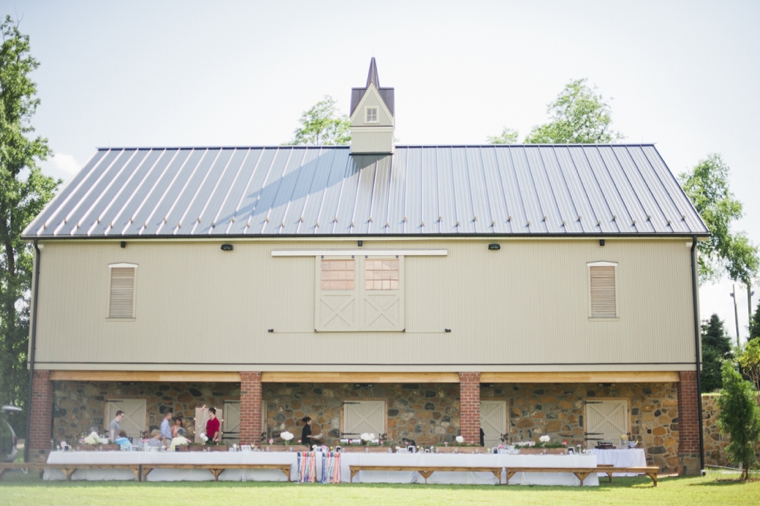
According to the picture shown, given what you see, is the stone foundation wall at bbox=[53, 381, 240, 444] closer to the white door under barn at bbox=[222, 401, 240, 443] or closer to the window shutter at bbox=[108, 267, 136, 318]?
the white door under barn at bbox=[222, 401, 240, 443]

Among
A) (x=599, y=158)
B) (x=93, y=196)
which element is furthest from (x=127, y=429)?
(x=599, y=158)

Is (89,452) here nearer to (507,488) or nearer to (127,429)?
(127,429)

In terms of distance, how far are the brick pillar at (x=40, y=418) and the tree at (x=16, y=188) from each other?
28.0 feet

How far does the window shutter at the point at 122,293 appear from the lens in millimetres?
21797

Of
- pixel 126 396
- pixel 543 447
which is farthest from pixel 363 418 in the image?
pixel 126 396

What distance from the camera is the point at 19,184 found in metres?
30.1

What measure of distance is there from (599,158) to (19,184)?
65.9 feet

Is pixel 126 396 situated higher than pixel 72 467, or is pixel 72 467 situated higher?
pixel 126 396

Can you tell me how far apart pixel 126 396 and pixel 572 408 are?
12.3 m

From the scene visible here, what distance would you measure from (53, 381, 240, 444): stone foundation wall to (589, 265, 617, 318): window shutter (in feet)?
32.6

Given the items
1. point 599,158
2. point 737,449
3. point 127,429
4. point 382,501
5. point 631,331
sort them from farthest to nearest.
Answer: point 599,158
point 127,429
point 631,331
point 737,449
point 382,501

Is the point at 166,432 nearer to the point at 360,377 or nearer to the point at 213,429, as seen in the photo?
the point at 213,429

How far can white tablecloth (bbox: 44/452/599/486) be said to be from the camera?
18203mm

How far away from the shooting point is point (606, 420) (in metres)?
22.7
